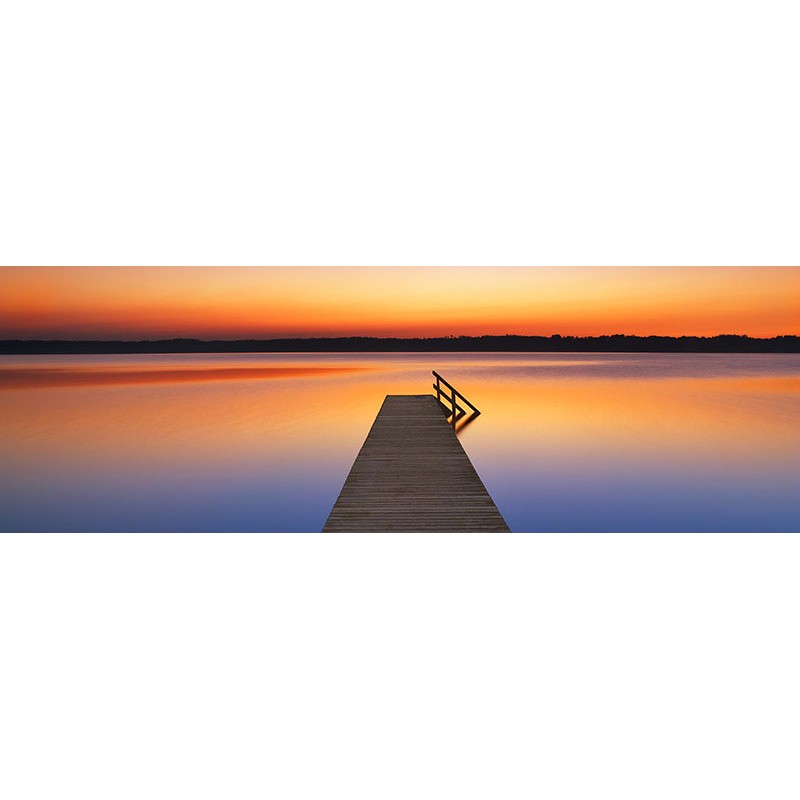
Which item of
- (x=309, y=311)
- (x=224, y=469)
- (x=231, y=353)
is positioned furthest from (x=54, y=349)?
(x=231, y=353)

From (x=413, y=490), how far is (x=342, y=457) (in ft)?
15.3

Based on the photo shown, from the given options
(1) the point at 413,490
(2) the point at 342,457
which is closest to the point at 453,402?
(2) the point at 342,457

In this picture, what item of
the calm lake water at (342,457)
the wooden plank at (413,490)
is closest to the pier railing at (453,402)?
the calm lake water at (342,457)

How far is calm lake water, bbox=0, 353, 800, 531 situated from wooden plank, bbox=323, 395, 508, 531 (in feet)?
3.10

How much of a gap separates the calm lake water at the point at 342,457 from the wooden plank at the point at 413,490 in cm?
94

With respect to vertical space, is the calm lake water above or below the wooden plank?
above

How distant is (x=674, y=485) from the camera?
28.8 ft

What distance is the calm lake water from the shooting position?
754 centimetres

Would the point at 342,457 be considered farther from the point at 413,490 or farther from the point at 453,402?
the point at 413,490

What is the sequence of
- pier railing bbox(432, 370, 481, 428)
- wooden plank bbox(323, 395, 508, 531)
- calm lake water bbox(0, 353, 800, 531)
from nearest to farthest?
wooden plank bbox(323, 395, 508, 531), calm lake water bbox(0, 353, 800, 531), pier railing bbox(432, 370, 481, 428)

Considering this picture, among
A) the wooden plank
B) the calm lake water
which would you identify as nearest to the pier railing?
the calm lake water

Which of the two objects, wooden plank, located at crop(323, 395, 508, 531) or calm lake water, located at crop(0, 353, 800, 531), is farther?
calm lake water, located at crop(0, 353, 800, 531)

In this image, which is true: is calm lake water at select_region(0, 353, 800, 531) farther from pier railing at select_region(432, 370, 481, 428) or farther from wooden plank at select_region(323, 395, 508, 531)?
wooden plank at select_region(323, 395, 508, 531)

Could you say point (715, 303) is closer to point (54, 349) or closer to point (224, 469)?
point (224, 469)
